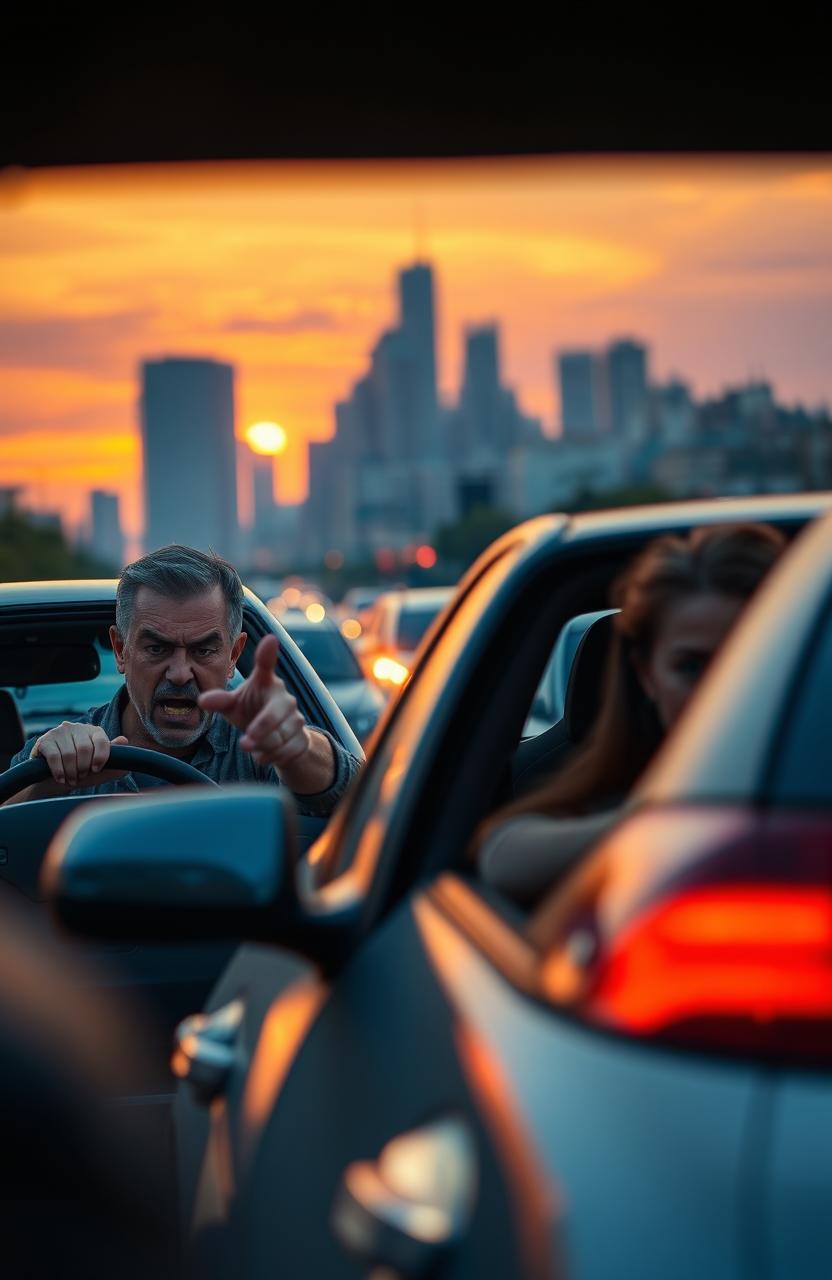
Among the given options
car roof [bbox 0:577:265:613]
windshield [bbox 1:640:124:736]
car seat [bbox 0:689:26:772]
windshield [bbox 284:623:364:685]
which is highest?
car roof [bbox 0:577:265:613]

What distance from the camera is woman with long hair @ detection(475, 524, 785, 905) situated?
1.93 meters

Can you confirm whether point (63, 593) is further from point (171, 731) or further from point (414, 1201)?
point (414, 1201)

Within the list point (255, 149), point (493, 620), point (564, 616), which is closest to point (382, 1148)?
point (493, 620)

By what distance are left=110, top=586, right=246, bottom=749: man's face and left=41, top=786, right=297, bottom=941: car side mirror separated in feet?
8.61

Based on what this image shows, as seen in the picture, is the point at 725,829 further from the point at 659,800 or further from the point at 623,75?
the point at 623,75

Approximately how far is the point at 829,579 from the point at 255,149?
18.2m

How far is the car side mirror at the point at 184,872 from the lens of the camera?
73.4 inches

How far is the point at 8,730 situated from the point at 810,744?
493 centimetres

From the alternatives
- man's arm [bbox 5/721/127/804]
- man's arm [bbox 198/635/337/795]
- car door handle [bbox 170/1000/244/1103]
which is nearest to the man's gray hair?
man's arm [bbox 5/721/127/804]

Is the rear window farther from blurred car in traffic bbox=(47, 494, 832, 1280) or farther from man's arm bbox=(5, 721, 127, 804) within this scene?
blurred car in traffic bbox=(47, 494, 832, 1280)

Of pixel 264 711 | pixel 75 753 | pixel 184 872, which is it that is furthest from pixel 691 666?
pixel 75 753

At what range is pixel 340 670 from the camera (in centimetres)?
1585

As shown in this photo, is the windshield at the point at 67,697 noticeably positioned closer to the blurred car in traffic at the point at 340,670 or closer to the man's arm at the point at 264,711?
the blurred car in traffic at the point at 340,670

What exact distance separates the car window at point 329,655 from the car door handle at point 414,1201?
1394cm
